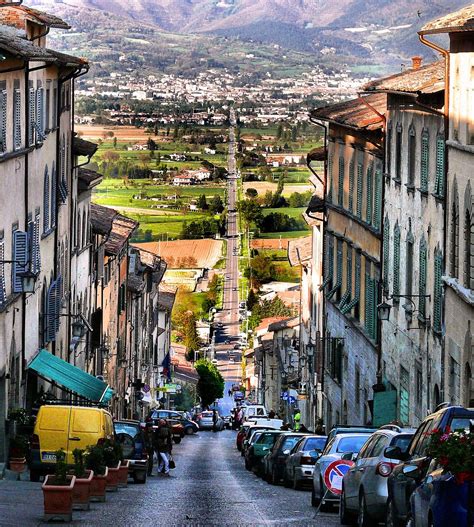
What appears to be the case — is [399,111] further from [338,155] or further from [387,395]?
[338,155]

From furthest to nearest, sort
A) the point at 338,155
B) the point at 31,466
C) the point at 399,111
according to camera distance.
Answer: the point at 338,155 < the point at 399,111 < the point at 31,466

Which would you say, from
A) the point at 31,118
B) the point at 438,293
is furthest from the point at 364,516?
the point at 31,118

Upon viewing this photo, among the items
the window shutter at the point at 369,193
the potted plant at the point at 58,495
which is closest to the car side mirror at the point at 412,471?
the potted plant at the point at 58,495

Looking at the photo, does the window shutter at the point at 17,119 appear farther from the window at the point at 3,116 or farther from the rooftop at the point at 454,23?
the rooftop at the point at 454,23

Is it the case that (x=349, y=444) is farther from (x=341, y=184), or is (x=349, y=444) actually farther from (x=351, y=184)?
(x=341, y=184)

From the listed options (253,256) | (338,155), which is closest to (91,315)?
(338,155)

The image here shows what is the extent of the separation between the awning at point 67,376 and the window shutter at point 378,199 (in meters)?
10.0

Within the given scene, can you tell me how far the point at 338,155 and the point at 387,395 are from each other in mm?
14396

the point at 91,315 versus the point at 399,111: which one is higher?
the point at 399,111

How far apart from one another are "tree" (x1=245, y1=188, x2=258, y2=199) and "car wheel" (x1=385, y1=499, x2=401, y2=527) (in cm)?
15827

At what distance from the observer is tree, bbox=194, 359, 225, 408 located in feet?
504

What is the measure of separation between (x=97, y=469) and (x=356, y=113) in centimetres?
2689

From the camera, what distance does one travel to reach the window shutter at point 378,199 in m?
45.7

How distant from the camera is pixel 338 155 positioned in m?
54.8
